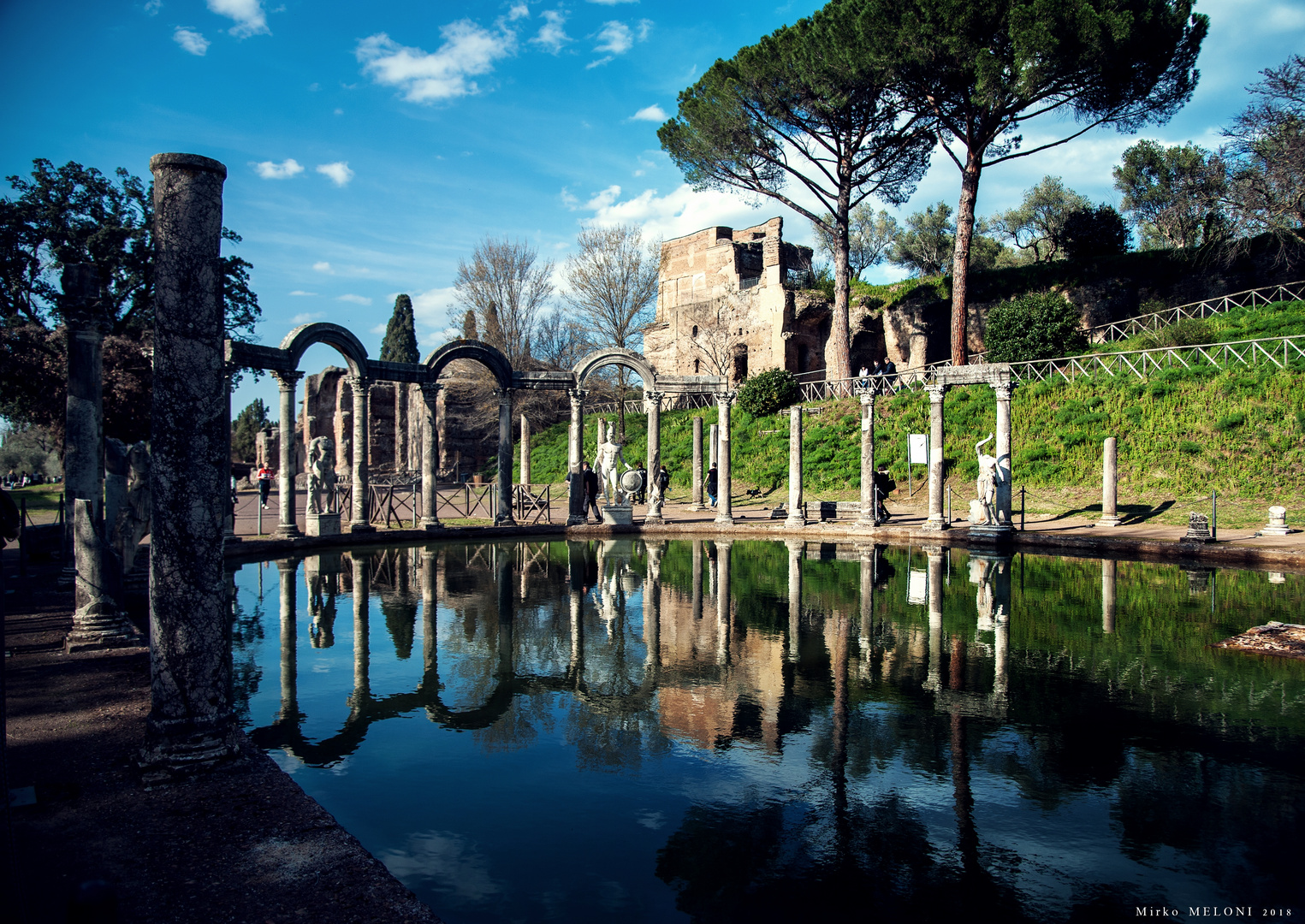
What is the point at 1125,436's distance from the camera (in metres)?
21.1

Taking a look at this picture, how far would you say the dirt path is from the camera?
3299 millimetres

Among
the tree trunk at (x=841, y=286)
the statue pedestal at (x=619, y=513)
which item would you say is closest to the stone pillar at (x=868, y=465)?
the statue pedestal at (x=619, y=513)

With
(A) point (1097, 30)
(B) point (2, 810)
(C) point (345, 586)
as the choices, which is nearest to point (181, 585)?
(B) point (2, 810)

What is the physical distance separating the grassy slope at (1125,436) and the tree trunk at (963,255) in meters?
1.55

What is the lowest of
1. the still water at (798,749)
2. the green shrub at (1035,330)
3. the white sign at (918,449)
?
the still water at (798,749)

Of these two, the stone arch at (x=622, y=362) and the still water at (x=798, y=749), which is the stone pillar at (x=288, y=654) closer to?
the still water at (x=798, y=749)

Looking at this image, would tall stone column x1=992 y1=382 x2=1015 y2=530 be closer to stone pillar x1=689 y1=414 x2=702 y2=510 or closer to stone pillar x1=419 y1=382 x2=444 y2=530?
stone pillar x1=689 y1=414 x2=702 y2=510

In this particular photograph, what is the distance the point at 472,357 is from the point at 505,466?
293 cm

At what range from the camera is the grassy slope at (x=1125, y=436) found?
18.8m

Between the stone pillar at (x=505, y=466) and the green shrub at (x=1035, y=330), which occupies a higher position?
the green shrub at (x=1035, y=330)

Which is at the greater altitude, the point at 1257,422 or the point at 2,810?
the point at 1257,422

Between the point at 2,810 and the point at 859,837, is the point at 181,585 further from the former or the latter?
the point at 859,837

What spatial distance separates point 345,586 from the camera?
12234 mm

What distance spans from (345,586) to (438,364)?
8621 mm
